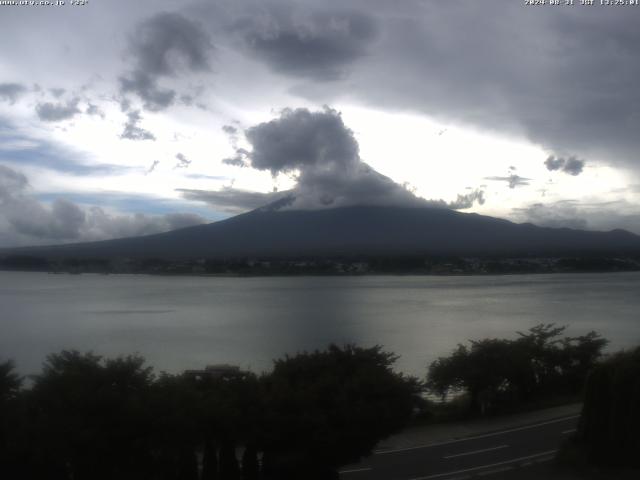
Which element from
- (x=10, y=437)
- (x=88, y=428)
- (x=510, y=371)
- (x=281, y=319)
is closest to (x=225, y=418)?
(x=88, y=428)

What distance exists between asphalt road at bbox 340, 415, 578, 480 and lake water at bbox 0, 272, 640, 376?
25.0 ft

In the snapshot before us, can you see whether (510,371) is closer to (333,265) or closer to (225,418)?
(225,418)

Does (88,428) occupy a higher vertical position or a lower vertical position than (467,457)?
higher

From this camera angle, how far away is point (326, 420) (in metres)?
6.02

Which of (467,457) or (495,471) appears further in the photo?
(467,457)

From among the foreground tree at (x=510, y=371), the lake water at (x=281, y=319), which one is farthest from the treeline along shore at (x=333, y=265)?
the foreground tree at (x=510, y=371)

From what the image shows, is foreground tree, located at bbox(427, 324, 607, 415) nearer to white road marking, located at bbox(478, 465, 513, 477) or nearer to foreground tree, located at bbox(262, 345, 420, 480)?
white road marking, located at bbox(478, 465, 513, 477)

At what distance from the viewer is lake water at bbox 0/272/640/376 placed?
2023 centimetres

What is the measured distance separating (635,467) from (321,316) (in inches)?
908

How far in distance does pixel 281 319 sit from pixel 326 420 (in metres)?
22.2

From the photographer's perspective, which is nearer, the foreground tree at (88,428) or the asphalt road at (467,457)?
the foreground tree at (88,428)

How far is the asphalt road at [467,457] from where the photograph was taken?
679cm

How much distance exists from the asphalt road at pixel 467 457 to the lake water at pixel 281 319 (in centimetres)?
762

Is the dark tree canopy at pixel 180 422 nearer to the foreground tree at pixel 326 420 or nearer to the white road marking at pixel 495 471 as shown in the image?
the foreground tree at pixel 326 420
